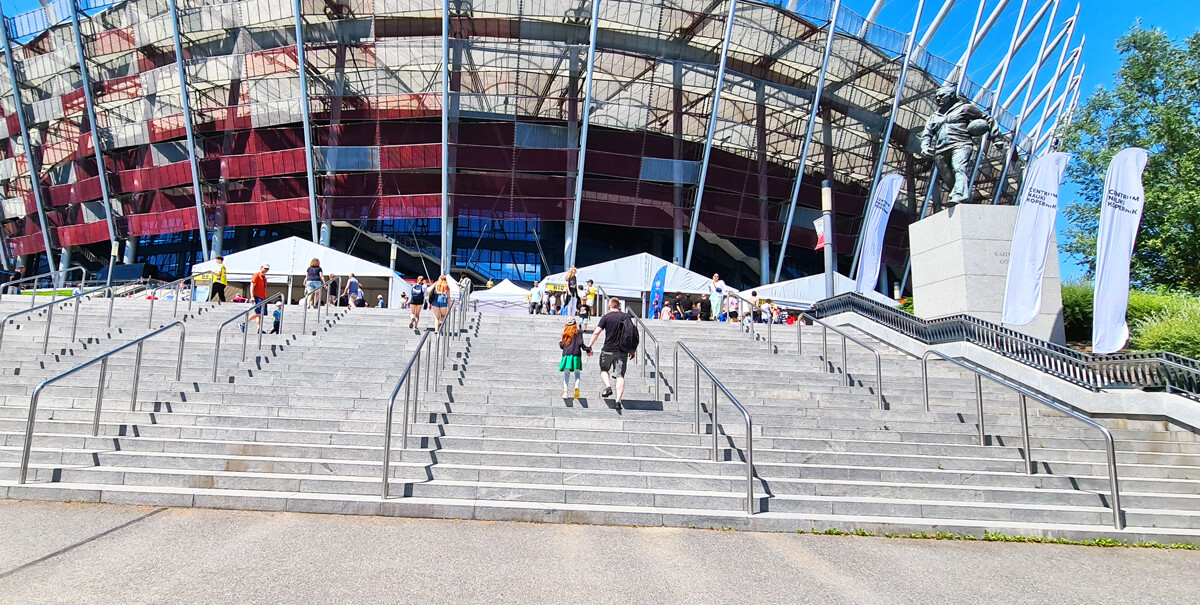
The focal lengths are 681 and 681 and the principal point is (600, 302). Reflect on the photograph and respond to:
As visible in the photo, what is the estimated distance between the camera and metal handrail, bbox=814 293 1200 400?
9.60 m

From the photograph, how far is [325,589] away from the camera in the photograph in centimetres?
416

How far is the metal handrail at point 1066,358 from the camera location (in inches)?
378

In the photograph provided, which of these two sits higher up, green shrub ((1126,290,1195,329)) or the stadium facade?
the stadium facade

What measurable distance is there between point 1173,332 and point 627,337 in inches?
416

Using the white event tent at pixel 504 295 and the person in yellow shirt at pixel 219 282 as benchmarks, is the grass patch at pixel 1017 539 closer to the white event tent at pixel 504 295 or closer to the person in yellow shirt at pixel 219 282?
the person in yellow shirt at pixel 219 282

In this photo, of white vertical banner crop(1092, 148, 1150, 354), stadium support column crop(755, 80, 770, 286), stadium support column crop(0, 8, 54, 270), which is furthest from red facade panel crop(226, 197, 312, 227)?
white vertical banner crop(1092, 148, 1150, 354)

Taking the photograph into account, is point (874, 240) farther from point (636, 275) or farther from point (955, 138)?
point (636, 275)

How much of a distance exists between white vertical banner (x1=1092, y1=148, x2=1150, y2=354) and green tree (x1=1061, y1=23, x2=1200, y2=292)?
856cm

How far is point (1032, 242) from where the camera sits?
43.1ft

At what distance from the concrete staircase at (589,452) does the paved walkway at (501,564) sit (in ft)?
1.26

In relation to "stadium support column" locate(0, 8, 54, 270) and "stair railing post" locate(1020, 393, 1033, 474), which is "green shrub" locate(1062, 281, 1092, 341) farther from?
"stadium support column" locate(0, 8, 54, 270)

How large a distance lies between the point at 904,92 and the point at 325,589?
135 feet

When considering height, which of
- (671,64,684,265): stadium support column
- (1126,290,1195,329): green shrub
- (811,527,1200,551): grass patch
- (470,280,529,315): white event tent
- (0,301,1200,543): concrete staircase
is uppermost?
(671,64,684,265): stadium support column

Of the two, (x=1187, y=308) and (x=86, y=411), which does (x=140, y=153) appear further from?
(x=1187, y=308)
